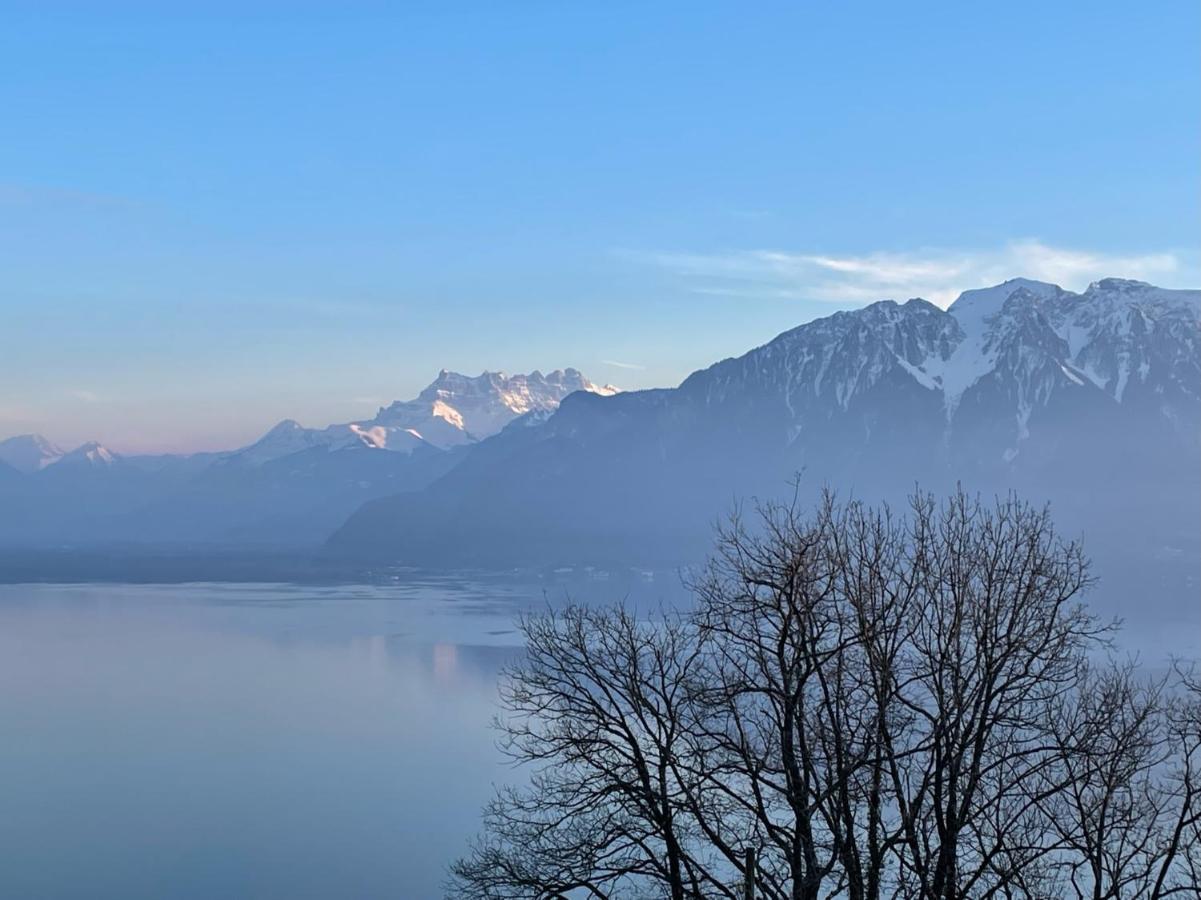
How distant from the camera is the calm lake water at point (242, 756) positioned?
30484 millimetres

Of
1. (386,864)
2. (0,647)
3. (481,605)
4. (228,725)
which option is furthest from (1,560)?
(386,864)

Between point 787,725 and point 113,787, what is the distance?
1369 inches

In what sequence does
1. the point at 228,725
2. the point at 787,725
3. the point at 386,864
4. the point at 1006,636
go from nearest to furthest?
the point at 787,725, the point at 1006,636, the point at 386,864, the point at 228,725

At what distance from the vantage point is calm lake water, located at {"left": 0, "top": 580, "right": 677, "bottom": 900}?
30.5 metres

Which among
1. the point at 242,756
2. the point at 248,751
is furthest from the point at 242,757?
the point at 248,751

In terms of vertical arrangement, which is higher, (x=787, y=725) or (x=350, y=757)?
(x=787, y=725)

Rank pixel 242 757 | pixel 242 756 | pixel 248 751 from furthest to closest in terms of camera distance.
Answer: pixel 248 751, pixel 242 756, pixel 242 757

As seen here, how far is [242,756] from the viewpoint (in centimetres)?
4322

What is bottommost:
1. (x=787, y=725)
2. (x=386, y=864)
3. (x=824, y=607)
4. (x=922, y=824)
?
(x=386, y=864)

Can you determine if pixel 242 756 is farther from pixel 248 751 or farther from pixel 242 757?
pixel 248 751

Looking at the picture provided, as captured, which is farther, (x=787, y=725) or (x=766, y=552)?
(x=766, y=552)

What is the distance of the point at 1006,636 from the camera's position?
9.78 meters

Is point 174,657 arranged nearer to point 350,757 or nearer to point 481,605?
point 350,757

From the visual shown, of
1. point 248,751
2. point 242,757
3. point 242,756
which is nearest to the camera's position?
point 242,757
